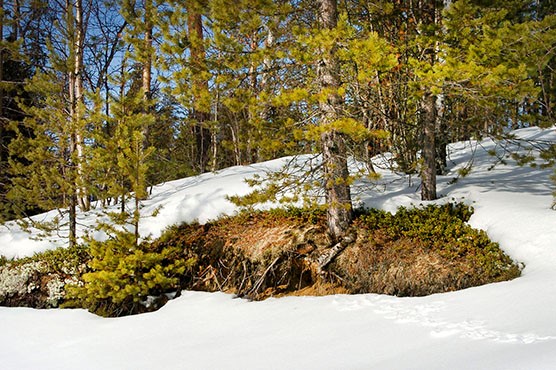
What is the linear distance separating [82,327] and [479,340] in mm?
4447

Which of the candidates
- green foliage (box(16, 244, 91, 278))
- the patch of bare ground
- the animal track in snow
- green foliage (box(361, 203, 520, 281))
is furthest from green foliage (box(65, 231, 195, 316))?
green foliage (box(361, 203, 520, 281))

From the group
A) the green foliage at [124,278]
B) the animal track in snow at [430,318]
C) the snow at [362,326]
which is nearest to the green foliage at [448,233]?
the snow at [362,326]

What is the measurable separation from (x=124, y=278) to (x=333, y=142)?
3365mm

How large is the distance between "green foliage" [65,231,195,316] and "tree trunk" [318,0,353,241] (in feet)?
7.10

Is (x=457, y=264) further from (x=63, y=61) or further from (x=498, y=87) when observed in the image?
(x=63, y=61)

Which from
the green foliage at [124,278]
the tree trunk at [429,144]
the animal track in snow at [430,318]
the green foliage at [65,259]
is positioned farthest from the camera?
the green foliage at [65,259]

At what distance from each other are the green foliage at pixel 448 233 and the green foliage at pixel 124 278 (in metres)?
2.81

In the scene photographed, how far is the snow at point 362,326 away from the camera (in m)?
2.66

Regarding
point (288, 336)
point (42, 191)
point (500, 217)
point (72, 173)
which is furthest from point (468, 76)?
point (42, 191)

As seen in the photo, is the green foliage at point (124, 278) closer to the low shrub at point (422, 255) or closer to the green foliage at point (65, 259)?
the green foliage at point (65, 259)

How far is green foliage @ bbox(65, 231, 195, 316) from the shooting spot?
5250 millimetres

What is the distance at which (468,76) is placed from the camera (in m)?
4.10

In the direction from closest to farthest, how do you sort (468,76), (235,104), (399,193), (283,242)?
(468,76), (235,104), (283,242), (399,193)

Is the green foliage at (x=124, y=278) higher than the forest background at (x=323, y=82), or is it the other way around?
the forest background at (x=323, y=82)
